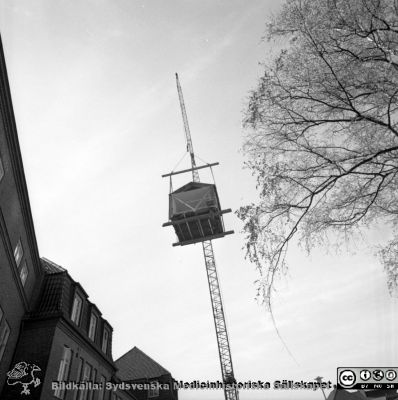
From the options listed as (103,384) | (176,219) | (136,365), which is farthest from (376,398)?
(176,219)

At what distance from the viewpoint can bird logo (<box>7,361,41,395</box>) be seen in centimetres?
1294

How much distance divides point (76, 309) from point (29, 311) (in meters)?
2.88

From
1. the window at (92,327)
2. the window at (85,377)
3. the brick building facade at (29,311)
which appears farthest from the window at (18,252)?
the window at (85,377)

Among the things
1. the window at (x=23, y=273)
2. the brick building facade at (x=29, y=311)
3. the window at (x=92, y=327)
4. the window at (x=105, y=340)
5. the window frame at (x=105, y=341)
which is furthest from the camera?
the window at (x=105, y=340)

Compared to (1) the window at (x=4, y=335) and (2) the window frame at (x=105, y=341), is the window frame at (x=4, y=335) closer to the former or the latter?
(1) the window at (x=4, y=335)

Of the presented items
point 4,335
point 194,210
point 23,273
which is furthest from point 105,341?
point 194,210

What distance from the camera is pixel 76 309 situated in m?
17.7

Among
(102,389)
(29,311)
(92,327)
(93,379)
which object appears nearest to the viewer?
(29,311)

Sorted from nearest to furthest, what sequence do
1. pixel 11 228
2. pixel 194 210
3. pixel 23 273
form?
pixel 11 228 < pixel 194 210 < pixel 23 273

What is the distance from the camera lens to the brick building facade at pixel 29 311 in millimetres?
12445

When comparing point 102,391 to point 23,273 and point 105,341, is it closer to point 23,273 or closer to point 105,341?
point 105,341

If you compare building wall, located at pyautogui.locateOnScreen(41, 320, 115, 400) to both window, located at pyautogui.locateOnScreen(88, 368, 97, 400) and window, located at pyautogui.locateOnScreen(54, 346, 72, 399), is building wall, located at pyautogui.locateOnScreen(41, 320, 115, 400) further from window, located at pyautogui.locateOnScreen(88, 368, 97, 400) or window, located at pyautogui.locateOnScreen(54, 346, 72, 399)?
window, located at pyautogui.locateOnScreen(54, 346, 72, 399)

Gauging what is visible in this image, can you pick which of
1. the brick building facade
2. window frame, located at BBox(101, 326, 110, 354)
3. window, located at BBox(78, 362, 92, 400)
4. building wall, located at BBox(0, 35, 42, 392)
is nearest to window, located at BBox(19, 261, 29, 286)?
the brick building facade

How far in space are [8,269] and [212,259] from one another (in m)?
38.7
